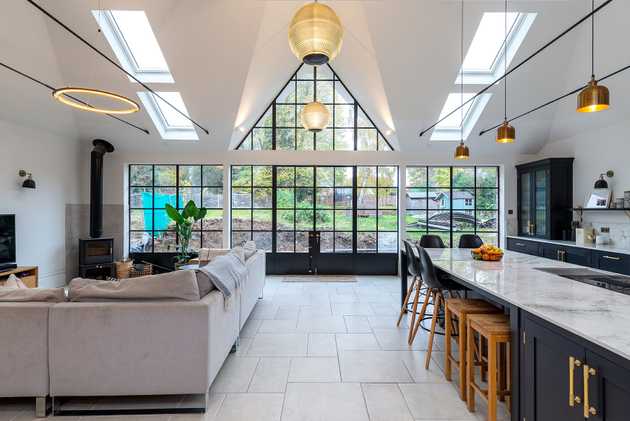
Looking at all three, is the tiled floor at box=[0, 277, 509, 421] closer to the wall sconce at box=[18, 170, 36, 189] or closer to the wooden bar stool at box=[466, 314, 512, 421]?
the wooden bar stool at box=[466, 314, 512, 421]

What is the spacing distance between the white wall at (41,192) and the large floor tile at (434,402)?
20.8 ft

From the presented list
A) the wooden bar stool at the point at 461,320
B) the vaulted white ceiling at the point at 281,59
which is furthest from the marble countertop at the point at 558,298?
the vaulted white ceiling at the point at 281,59

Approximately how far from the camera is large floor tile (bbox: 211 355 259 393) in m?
2.56

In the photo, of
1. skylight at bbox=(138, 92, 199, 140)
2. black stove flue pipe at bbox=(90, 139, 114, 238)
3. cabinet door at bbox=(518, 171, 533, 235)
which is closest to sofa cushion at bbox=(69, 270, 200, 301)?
skylight at bbox=(138, 92, 199, 140)

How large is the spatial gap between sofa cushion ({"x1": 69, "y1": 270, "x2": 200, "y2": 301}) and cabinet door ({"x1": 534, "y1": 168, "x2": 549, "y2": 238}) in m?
6.26

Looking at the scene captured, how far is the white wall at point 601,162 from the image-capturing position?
4.83 meters

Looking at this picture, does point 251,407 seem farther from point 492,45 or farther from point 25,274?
point 492,45

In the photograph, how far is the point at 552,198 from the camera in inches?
224

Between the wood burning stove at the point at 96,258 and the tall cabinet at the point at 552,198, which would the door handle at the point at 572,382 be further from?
the wood burning stove at the point at 96,258

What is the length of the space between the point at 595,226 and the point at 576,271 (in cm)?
365

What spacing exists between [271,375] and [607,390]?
90.2 inches

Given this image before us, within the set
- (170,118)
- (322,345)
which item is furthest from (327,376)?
(170,118)

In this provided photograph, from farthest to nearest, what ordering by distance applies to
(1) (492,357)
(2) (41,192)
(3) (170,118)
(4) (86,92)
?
(3) (170,118) < (2) (41,192) < (4) (86,92) < (1) (492,357)

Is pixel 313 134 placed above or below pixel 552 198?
above
